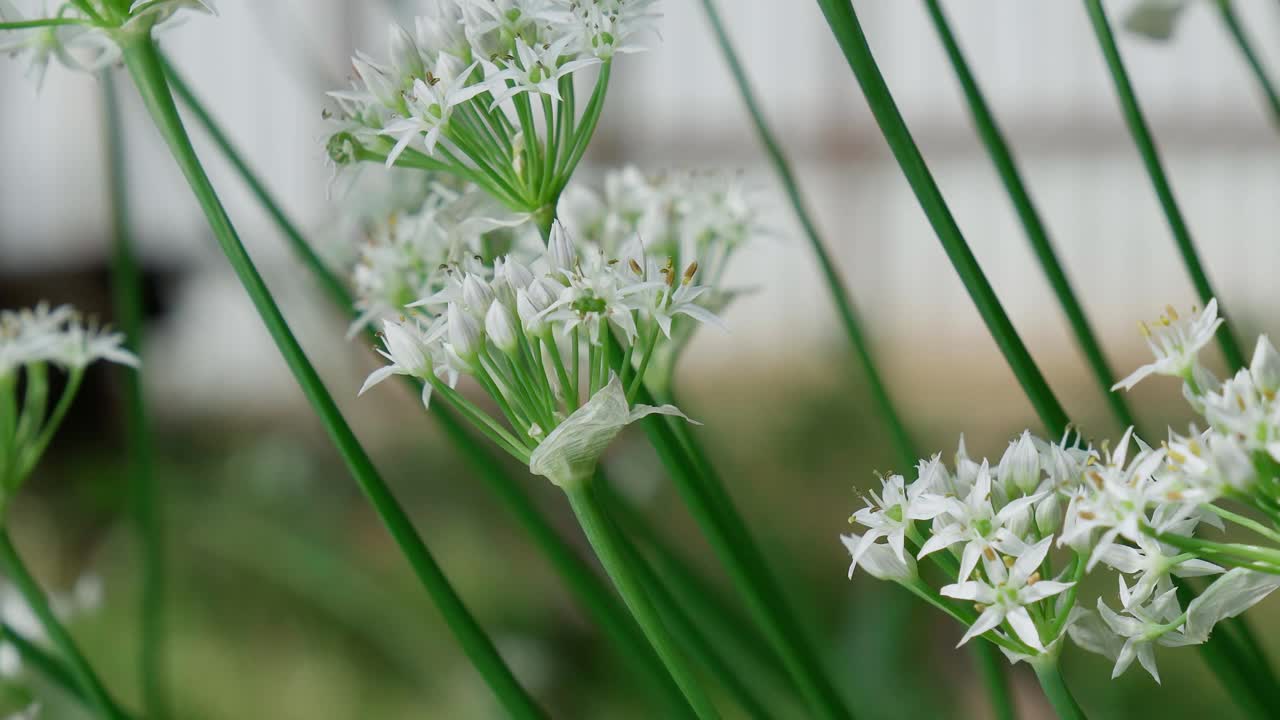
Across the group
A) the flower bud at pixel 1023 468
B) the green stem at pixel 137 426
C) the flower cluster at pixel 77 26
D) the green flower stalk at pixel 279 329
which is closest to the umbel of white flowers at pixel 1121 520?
the flower bud at pixel 1023 468

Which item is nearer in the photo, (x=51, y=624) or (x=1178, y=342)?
(x=1178, y=342)

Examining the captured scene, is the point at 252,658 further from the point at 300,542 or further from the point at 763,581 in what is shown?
the point at 763,581

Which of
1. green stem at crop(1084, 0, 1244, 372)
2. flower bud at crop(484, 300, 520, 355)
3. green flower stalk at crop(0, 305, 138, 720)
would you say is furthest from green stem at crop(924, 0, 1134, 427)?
green flower stalk at crop(0, 305, 138, 720)

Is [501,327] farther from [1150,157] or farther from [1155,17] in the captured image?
[1155,17]

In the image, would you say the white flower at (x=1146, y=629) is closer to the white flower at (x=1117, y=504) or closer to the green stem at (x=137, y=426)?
the white flower at (x=1117, y=504)

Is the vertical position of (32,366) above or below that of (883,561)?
above

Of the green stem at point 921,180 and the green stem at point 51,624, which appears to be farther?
the green stem at point 51,624

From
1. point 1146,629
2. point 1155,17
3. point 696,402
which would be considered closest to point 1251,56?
point 1155,17

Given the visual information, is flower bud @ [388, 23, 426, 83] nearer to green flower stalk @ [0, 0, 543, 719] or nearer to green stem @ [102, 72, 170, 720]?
green flower stalk @ [0, 0, 543, 719]
